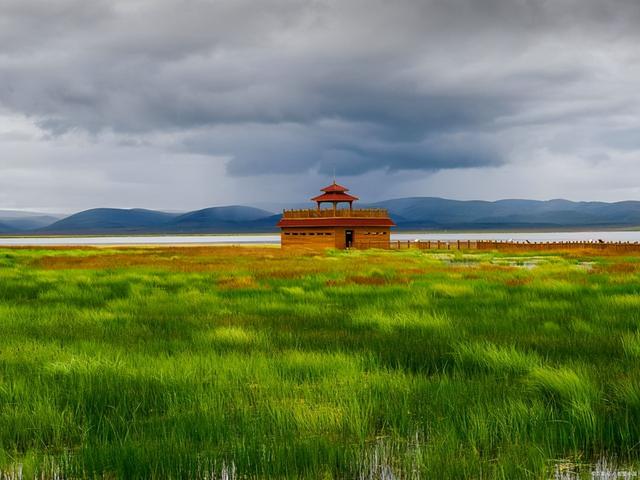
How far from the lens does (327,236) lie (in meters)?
57.5

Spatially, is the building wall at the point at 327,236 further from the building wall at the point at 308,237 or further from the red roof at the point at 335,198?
the red roof at the point at 335,198

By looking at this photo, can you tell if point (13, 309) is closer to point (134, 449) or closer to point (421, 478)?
point (134, 449)

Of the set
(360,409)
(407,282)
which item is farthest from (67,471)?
(407,282)

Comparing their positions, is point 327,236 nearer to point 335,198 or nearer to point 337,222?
point 337,222

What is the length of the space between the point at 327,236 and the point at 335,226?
1247mm

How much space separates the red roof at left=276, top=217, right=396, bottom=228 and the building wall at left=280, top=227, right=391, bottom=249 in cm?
41

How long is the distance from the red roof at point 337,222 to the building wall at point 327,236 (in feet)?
1.33

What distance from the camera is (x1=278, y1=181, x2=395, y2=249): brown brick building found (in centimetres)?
5750

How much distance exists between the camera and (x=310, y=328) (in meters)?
10.9

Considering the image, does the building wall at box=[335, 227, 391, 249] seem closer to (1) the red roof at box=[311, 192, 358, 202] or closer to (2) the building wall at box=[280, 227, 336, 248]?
(2) the building wall at box=[280, 227, 336, 248]

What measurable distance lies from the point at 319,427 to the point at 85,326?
24.1ft

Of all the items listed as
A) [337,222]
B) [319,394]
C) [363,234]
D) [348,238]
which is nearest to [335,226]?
[337,222]

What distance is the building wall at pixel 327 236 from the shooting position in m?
57.2

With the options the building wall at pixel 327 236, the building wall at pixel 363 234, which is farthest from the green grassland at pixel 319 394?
the building wall at pixel 363 234
